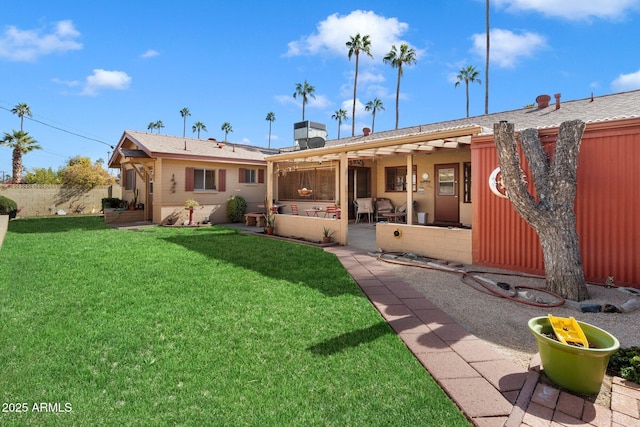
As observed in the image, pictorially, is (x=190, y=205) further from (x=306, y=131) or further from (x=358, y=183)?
(x=358, y=183)

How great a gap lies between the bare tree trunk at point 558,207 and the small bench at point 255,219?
941 cm

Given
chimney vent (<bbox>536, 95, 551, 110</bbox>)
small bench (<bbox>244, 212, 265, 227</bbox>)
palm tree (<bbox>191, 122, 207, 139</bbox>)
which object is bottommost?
small bench (<bbox>244, 212, 265, 227</bbox>)

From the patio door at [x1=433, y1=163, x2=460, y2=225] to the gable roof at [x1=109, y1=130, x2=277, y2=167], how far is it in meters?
7.90

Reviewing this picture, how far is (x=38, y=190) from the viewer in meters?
17.2

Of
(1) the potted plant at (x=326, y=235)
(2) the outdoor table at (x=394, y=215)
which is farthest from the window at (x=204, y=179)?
(2) the outdoor table at (x=394, y=215)

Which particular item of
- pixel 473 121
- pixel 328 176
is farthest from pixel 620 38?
pixel 328 176

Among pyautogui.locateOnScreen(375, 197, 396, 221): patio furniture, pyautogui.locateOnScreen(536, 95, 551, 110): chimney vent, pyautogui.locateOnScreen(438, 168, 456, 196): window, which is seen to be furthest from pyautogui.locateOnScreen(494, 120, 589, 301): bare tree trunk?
pyautogui.locateOnScreen(375, 197, 396, 221): patio furniture

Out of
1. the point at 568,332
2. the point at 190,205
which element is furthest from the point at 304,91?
the point at 568,332

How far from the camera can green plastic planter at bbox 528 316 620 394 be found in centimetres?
211

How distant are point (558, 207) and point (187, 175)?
12.3 meters

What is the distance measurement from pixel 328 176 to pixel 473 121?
18.0ft

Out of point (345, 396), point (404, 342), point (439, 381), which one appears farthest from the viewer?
point (404, 342)

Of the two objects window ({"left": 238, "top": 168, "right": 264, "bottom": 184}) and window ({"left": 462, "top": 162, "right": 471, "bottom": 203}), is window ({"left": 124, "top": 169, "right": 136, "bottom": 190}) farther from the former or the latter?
window ({"left": 462, "top": 162, "right": 471, "bottom": 203})

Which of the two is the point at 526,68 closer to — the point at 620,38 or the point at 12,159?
the point at 620,38
